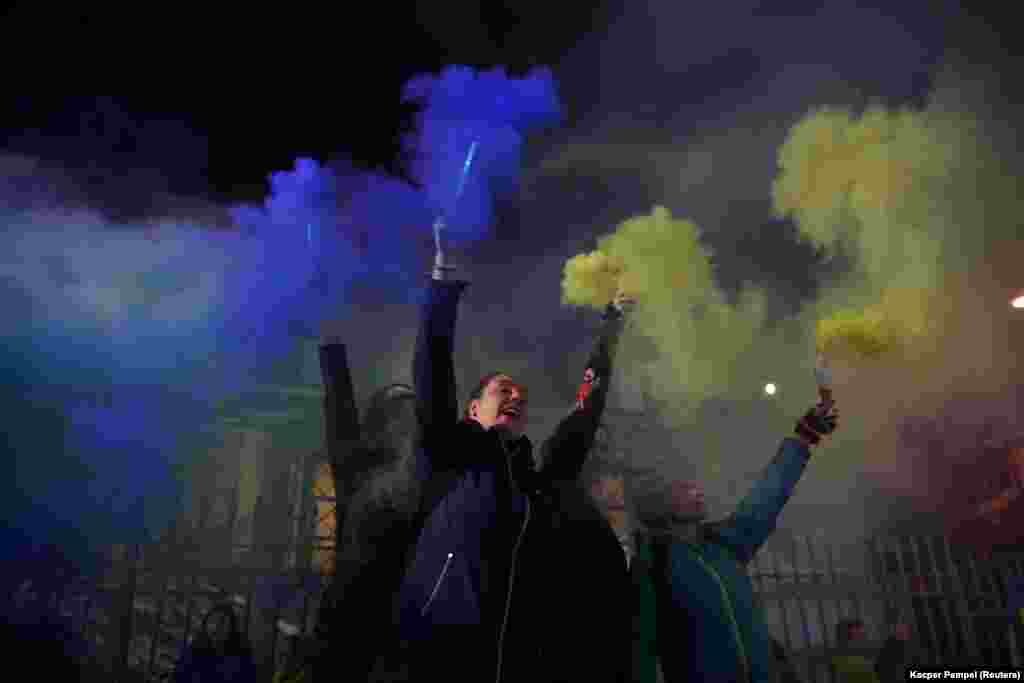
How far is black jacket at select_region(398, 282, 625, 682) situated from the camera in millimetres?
2145

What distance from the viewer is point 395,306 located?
1534cm

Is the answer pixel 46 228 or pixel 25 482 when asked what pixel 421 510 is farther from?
pixel 46 228

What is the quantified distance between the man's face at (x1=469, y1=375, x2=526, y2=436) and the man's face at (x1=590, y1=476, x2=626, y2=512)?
27.6ft

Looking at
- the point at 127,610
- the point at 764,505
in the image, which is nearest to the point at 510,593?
the point at 764,505

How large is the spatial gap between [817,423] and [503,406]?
7.19 feet

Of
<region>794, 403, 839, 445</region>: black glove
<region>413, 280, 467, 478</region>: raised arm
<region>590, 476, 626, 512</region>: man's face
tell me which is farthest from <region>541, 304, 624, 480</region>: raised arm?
<region>590, 476, 626, 512</region>: man's face

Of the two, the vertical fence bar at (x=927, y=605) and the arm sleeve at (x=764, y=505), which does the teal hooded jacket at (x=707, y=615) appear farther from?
the vertical fence bar at (x=927, y=605)

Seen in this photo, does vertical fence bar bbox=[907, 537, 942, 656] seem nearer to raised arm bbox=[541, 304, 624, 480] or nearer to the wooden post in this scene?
raised arm bbox=[541, 304, 624, 480]

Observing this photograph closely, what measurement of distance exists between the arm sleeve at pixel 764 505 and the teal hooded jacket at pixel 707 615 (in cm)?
8

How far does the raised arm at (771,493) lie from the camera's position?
11.1 feet

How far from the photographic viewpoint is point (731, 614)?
2.90 meters

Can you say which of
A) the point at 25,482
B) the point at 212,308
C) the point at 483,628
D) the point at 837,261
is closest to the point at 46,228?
the point at 212,308

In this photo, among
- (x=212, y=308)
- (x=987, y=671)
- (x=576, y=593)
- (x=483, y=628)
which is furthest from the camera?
(x=212, y=308)

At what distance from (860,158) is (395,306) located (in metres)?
10.3
